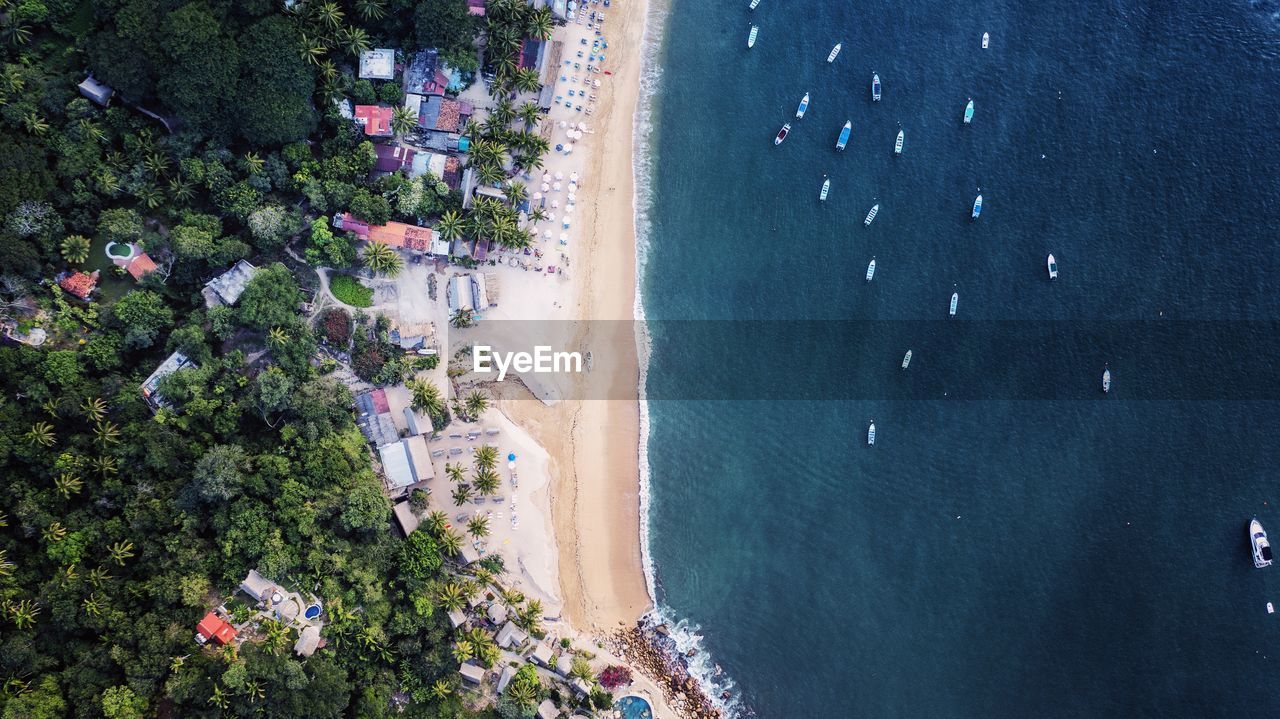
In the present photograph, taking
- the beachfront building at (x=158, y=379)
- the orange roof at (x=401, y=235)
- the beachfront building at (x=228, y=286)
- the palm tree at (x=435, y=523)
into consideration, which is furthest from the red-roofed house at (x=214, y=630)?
the orange roof at (x=401, y=235)

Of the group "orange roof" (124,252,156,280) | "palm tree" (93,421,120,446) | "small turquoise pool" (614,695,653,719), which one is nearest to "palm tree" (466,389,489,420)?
"palm tree" (93,421,120,446)

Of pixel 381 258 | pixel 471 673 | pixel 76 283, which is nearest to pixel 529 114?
pixel 381 258

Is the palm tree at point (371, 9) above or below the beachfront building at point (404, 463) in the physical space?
above

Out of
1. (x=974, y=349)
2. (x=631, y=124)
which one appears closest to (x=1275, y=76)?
(x=974, y=349)

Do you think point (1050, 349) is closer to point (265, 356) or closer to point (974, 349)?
point (974, 349)

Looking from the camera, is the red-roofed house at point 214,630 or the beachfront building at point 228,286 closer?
the red-roofed house at point 214,630

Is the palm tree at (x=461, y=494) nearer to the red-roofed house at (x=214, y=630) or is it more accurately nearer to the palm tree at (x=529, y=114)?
the red-roofed house at (x=214, y=630)
